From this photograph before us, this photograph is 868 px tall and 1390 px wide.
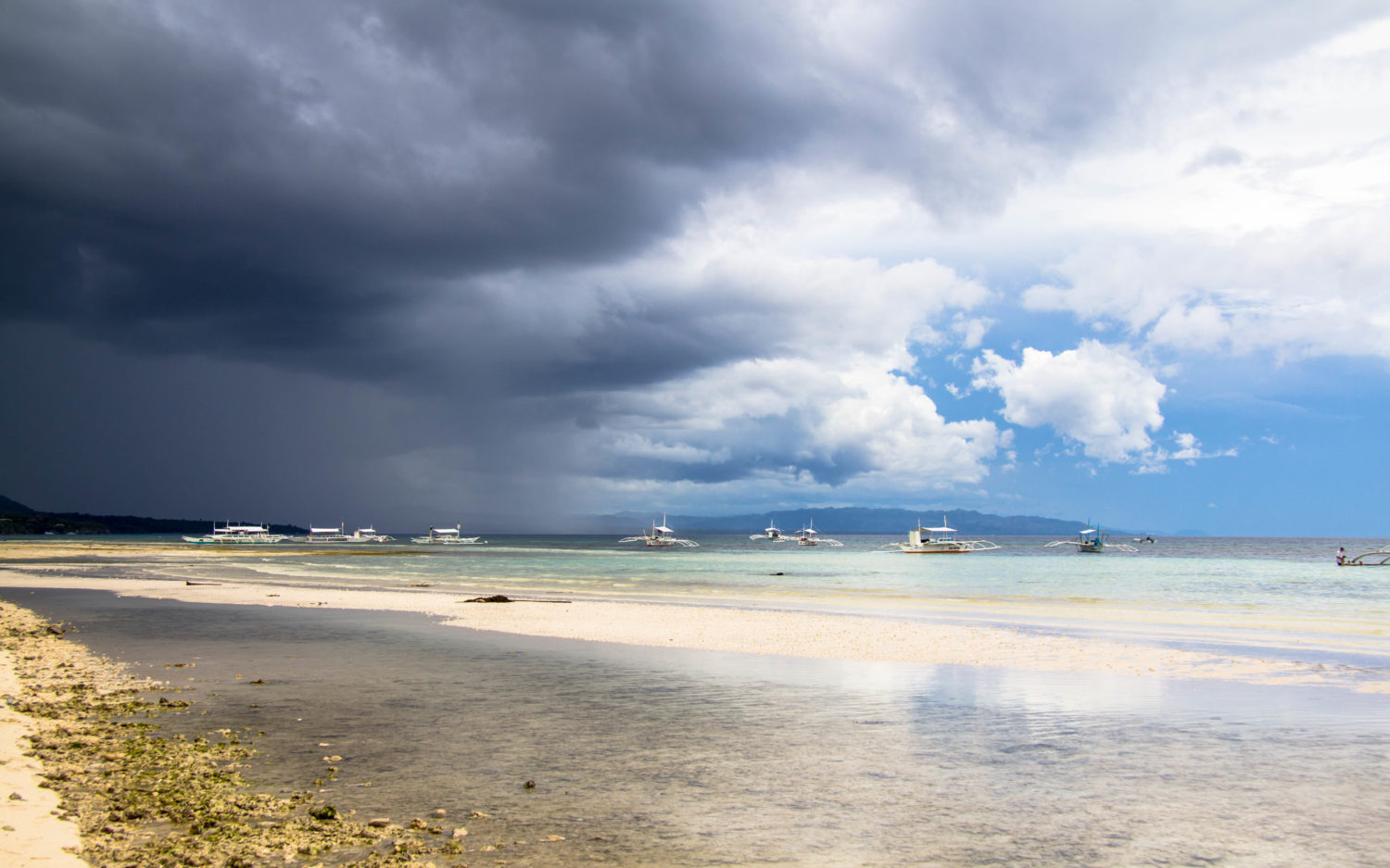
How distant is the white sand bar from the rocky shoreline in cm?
1577

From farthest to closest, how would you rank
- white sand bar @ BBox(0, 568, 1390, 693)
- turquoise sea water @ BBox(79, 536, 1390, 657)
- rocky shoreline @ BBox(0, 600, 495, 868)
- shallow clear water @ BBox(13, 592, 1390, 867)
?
1. turquoise sea water @ BBox(79, 536, 1390, 657)
2. white sand bar @ BBox(0, 568, 1390, 693)
3. shallow clear water @ BBox(13, 592, 1390, 867)
4. rocky shoreline @ BBox(0, 600, 495, 868)

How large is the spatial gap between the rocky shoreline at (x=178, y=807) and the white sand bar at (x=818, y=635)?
51.7 feet

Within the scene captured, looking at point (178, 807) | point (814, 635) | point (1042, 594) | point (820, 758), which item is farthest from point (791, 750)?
point (1042, 594)

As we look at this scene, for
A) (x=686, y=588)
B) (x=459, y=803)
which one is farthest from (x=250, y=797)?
(x=686, y=588)

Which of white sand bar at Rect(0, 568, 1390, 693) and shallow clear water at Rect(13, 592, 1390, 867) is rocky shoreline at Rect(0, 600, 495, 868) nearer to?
shallow clear water at Rect(13, 592, 1390, 867)

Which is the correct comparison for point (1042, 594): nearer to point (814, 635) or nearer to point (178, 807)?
point (814, 635)

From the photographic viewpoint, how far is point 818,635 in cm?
2977

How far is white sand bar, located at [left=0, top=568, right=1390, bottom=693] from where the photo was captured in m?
22.4

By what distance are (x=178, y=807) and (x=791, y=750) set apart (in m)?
8.23

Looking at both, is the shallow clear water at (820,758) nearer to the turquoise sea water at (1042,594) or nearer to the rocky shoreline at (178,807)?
the rocky shoreline at (178,807)

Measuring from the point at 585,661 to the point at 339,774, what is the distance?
39.2ft

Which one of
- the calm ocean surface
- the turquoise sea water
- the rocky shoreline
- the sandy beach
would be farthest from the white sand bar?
the rocky shoreline

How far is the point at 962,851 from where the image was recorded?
860 cm

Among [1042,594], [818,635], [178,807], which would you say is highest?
[178,807]
